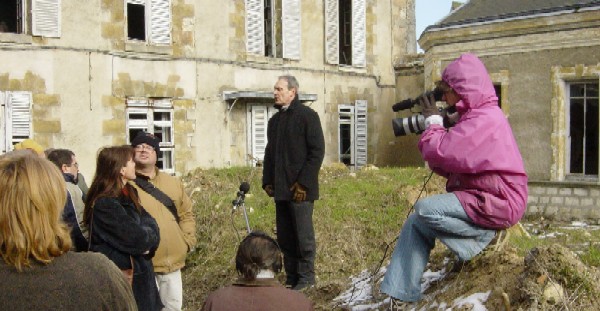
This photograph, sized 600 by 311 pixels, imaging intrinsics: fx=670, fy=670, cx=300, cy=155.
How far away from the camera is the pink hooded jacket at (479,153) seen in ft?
13.9

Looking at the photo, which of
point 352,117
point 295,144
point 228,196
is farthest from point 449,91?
point 352,117

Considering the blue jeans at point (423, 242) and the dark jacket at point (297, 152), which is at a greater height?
the dark jacket at point (297, 152)

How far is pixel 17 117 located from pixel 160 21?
13.0ft

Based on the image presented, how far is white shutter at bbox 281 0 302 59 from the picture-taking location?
1792 centimetres

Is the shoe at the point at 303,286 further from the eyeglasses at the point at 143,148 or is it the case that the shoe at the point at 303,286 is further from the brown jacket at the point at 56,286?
the brown jacket at the point at 56,286

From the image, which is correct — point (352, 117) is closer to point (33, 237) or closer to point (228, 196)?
point (228, 196)

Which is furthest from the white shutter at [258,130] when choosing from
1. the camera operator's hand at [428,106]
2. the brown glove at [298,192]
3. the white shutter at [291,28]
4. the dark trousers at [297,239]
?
the camera operator's hand at [428,106]

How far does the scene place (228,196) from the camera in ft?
39.5

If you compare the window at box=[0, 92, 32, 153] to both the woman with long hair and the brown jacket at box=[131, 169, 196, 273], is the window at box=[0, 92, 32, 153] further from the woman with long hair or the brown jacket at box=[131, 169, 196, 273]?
the woman with long hair

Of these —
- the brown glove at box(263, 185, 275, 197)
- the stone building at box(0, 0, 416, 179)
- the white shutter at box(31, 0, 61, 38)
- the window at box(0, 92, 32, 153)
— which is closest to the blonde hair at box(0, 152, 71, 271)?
the brown glove at box(263, 185, 275, 197)

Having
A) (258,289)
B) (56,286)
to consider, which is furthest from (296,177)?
(56,286)

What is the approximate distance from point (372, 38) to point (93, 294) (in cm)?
1861

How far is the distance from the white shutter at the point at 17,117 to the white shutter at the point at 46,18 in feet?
4.39

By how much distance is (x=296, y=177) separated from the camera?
21.7 ft
